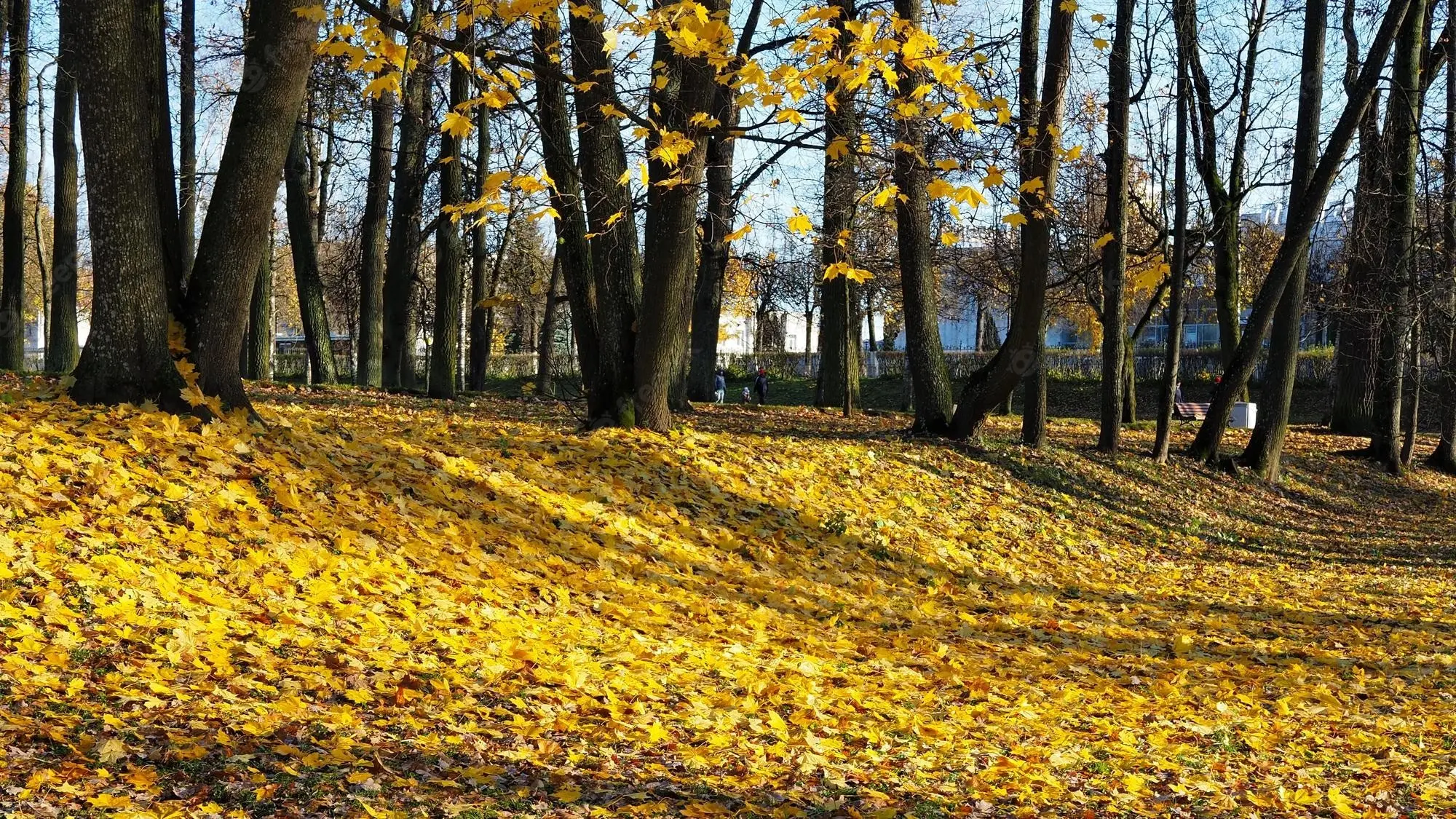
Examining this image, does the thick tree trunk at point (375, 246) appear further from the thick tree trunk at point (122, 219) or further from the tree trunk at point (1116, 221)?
the thick tree trunk at point (122, 219)

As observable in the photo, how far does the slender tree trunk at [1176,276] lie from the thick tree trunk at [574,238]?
27.2 ft

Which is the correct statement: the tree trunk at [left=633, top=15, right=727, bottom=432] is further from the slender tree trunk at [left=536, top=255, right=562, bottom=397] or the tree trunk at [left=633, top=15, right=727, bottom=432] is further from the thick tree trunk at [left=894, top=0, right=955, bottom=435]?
the slender tree trunk at [left=536, top=255, right=562, bottom=397]

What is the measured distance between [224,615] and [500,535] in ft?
7.86

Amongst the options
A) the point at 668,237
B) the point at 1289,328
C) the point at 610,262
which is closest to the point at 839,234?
the point at 668,237

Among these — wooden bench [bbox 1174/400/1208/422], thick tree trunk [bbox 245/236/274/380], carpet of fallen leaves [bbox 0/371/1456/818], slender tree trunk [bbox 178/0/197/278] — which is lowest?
carpet of fallen leaves [bbox 0/371/1456/818]

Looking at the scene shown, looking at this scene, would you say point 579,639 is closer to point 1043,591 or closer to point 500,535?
point 500,535

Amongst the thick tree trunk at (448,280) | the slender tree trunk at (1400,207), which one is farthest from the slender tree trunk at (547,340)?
the slender tree trunk at (1400,207)

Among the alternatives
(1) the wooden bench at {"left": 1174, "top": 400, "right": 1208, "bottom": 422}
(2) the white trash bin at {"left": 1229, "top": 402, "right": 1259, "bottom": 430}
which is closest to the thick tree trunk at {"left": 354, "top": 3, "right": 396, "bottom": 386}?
(2) the white trash bin at {"left": 1229, "top": 402, "right": 1259, "bottom": 430}

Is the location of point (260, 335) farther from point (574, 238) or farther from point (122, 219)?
point (122, 219)

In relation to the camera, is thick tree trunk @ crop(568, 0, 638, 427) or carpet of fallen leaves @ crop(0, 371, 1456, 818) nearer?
carpet of fallen leaves @ crop(0, 371, 1456, 818)

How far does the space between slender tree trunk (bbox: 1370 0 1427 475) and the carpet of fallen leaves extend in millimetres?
7157

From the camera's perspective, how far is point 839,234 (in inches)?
362

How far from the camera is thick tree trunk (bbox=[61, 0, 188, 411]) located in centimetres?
695

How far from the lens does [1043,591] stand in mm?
9297
